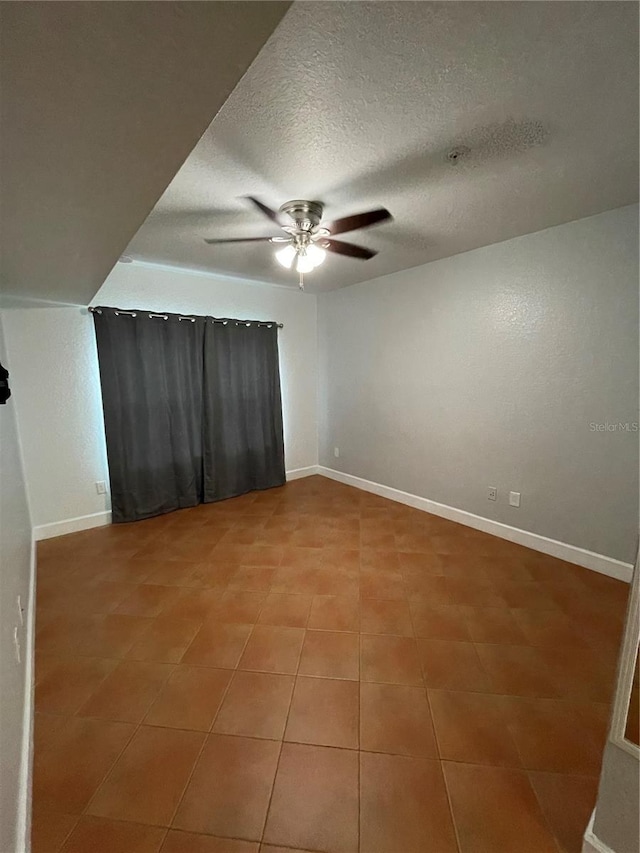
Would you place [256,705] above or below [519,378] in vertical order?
below

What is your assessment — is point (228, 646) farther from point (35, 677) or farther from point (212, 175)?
point (212, 175)

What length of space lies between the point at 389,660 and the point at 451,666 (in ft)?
0.95

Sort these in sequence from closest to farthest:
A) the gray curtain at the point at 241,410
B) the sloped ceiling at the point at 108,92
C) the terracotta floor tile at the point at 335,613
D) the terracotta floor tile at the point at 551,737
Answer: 1. the sloped ceiling at the point at 108,92
2. the terracotta floor tile at the point at 551,737
3. the terracotta floor tile at the point at 335,613
4. the gray curtain at the point at 241,410

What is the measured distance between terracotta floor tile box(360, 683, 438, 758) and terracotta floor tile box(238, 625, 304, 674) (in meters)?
0.37

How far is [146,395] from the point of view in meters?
3.21

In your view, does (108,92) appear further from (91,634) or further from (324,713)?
(91,634)

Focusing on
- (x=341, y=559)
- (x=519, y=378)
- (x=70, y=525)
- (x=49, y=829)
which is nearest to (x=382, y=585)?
(x=341, y=559)

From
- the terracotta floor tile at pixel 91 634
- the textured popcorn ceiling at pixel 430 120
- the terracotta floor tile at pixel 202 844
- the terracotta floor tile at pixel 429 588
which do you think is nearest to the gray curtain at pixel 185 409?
the textured popcorn ceiling at pixel 430 120

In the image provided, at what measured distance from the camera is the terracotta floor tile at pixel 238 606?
1.99 metres

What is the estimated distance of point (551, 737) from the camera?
1326mm

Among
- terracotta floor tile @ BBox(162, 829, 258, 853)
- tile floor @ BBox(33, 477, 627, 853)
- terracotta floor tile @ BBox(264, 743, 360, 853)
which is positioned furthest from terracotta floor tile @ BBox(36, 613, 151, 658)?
terracotta floor tile @ BBox(264, 743, 360, 853)

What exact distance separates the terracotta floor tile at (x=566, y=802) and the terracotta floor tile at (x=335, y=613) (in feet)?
3.00

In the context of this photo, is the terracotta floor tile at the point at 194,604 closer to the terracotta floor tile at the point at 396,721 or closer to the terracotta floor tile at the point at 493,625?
the terracotta floor tile at the point at 396,721

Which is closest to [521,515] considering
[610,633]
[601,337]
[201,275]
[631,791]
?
[610,633]
